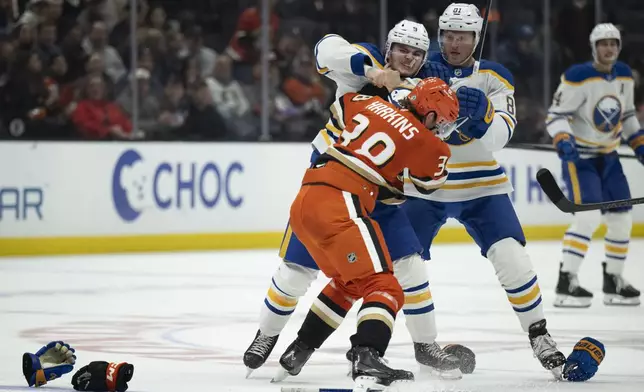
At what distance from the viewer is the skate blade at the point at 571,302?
6.97 meters

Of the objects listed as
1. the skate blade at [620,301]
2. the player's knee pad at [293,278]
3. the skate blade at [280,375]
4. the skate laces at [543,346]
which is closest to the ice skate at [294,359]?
the skate blade at [280,375]

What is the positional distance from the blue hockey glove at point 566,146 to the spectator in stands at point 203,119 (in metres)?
4.07

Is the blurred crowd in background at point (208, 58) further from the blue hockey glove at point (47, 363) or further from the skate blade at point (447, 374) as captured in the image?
the skate blade at point (447, 374)

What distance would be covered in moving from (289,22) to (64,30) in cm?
213

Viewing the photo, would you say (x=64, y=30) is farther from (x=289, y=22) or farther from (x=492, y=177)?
(x=492, y=177)

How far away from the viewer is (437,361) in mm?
4551

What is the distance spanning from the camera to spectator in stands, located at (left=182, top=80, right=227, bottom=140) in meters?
10.5

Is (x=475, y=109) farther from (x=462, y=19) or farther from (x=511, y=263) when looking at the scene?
(x=511, y=263)

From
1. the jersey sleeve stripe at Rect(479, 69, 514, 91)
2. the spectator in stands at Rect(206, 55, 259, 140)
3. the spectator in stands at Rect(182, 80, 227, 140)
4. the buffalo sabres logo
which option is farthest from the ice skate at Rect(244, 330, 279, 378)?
the spectator in stands at Rect(206, 55, 259, 140)

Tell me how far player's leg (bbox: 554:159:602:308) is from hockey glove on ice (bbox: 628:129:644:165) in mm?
267

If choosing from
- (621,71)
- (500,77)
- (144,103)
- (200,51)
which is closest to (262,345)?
(500,77)

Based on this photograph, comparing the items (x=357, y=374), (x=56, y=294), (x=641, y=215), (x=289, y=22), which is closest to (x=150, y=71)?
(x=289, y=22)

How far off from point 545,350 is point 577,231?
2.83m

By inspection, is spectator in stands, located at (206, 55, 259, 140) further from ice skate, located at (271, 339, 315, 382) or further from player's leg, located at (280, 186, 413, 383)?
player's leg, located at (280, 186, 413, 383)
